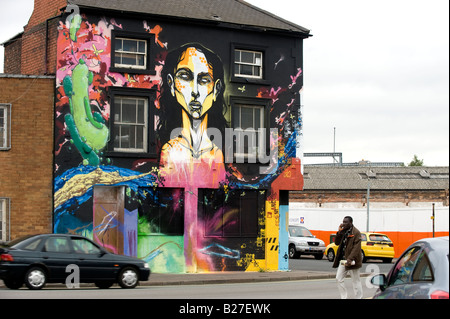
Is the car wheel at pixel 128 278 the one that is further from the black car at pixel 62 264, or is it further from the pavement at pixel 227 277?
the pavement at pixel 227 277

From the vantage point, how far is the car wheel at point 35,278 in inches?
723

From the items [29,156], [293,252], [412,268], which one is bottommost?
[293,252]

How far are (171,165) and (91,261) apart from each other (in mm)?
7775

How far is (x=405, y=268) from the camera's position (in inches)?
384

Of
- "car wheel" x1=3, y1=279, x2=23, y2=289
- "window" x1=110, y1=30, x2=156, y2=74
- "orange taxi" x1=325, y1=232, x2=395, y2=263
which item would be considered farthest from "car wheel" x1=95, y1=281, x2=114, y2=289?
"orange taxi" x1=325, y1=232, x2=395, y2=263

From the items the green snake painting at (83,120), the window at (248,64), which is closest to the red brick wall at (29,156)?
the green snake painting at (83,120)

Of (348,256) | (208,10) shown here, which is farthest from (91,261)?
(208,10)

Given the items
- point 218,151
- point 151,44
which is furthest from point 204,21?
point 218,151

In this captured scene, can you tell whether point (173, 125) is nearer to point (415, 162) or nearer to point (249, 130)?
point (249, 130)

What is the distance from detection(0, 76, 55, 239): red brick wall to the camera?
24469 millimetres

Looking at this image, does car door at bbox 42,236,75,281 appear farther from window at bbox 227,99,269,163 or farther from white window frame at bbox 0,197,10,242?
window at bbox 227,99,269,163

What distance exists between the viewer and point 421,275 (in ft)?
29.3
